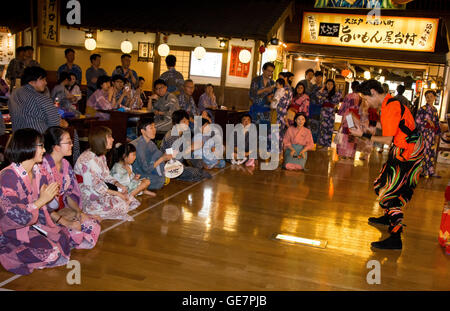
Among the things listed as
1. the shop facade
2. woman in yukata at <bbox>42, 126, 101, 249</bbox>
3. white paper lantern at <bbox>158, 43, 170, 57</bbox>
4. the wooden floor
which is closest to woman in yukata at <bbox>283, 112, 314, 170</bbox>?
the wooden floor

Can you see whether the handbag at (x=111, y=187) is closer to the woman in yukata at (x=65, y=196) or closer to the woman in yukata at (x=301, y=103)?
the woman in yukata at (x=65, y=196)

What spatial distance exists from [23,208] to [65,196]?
2.92 ft

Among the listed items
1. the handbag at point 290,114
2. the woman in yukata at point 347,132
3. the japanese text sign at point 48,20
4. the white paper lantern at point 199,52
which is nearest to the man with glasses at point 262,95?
the handbag at point 290,114

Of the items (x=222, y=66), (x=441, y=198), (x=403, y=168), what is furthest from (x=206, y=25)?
(x=403, y=168)

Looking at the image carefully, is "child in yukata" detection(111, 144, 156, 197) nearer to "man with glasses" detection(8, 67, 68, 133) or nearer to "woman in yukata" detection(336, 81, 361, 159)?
"man with glasses" detection(8, 67, 68, 133)

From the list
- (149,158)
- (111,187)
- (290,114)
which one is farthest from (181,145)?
(290,114)

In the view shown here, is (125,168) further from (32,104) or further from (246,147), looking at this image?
(246,147)

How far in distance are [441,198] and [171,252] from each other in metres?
4.82

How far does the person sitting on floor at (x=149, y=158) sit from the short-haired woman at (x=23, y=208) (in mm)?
2328

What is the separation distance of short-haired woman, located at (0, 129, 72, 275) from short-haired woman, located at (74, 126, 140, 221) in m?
1.06

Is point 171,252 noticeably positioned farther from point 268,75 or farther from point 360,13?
point 360,13

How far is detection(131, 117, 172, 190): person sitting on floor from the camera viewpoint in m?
5.56

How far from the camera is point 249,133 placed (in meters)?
8.45

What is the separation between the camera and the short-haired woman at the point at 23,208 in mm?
3069
